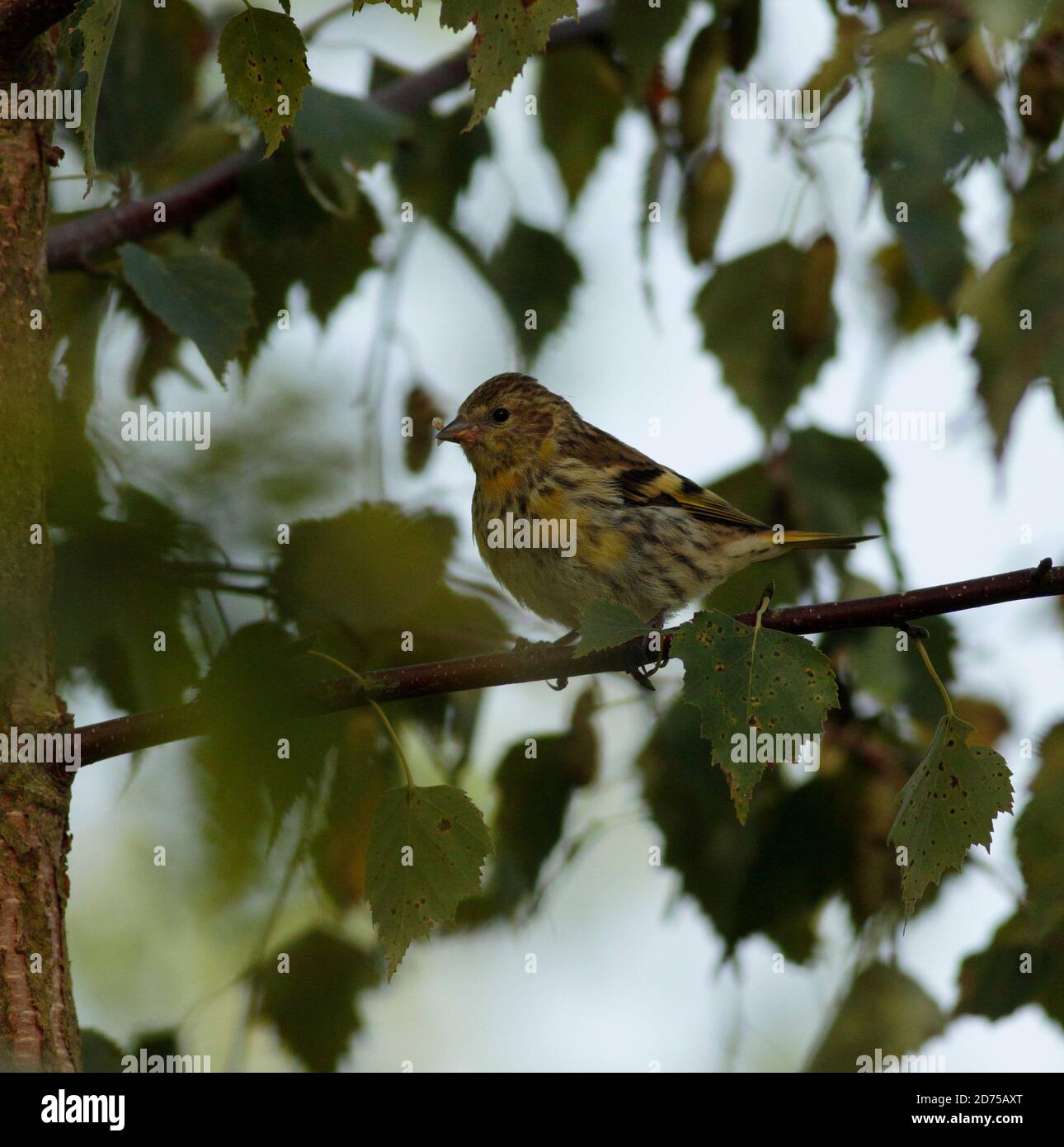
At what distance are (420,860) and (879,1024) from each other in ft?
5.61

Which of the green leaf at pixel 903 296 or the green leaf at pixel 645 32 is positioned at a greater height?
the green leaf at pixel 645 32

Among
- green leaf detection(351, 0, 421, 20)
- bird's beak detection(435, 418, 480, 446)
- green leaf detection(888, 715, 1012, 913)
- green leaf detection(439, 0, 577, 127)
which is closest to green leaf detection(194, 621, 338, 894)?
green leaf detection(351, 0, 421, 20)

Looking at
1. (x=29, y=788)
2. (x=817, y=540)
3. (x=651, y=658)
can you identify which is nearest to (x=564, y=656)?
(x=651, y=658)

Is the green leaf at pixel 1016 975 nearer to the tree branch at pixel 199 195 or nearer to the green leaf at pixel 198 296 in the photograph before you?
the green leaf at pixel 198 296

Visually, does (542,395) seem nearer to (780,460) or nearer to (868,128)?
(780,460)

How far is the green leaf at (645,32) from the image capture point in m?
3.73

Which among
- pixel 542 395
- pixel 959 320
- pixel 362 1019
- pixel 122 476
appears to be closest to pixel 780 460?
pixel 959 320

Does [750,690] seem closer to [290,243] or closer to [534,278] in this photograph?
[290,243]

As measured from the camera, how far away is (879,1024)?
3547 millimetres

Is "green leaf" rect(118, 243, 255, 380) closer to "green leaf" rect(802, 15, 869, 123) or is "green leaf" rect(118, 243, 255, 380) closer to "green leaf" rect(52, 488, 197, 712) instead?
"green leaf" rect(802, 15, 869, 123)

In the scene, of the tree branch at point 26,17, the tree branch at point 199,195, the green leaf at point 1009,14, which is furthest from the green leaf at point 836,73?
the tree branch at point 26,17

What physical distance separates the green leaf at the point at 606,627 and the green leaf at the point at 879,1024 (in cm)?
173

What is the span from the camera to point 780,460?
4012 millimetres

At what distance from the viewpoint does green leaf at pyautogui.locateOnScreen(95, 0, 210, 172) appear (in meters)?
3.77
